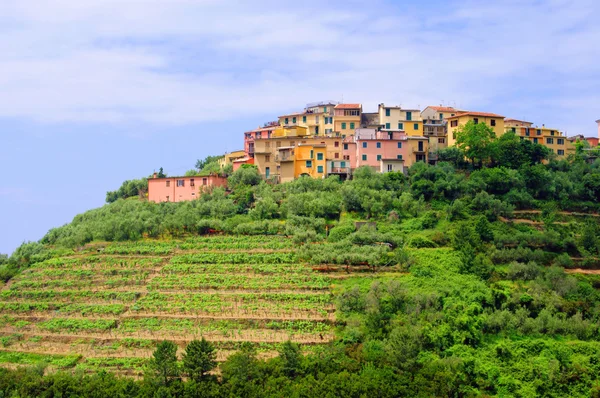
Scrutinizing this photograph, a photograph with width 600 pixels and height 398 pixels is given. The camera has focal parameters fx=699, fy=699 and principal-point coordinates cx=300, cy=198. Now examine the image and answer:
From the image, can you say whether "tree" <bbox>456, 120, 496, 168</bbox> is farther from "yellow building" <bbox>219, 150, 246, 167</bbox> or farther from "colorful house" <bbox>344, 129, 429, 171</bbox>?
"yellow building" <bbox>219, 150, 246, 167</bbox>

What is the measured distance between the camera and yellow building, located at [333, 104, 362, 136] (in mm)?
65062

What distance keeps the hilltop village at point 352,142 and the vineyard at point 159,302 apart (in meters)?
12.2

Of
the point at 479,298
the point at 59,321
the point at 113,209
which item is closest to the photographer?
the point at 479,298

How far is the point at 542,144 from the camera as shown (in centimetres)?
6266

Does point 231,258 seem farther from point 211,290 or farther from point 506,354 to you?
point 506,354

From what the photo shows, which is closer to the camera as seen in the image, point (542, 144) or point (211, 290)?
point (211, 290)

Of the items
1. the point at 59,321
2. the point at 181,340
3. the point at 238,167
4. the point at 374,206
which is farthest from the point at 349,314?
the point at 238,167

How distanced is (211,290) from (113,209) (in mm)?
20675

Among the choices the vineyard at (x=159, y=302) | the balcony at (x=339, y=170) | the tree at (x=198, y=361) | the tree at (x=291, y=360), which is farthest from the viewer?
the balcony at (x=339, y=170)

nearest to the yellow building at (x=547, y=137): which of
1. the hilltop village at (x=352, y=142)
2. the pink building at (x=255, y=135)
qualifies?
the hilltop village at (x=352, y=142)

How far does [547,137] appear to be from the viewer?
64188 millimetres

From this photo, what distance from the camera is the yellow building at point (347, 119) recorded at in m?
65.1

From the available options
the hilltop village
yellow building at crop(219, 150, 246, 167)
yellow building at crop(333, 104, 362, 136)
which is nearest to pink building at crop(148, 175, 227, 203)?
the hilltop village

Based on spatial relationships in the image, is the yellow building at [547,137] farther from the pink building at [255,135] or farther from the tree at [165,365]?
the tree at [165,365]
